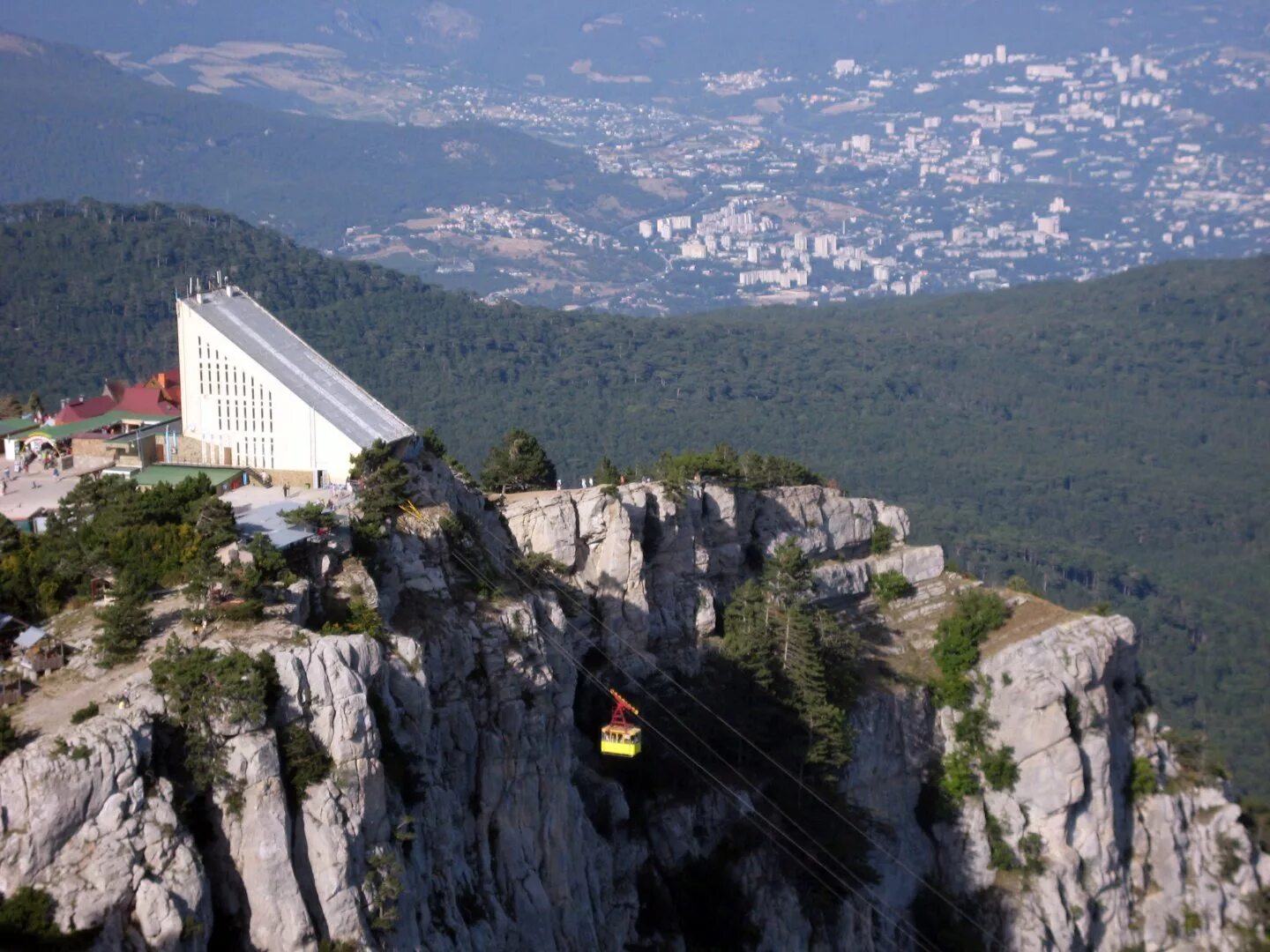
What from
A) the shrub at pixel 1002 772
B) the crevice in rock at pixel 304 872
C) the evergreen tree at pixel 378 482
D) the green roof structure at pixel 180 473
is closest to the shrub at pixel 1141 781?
the shrub at pixel 1002 772

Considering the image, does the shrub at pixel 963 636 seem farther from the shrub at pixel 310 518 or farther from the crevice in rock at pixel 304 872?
the crevice in rock at pixel 304 872

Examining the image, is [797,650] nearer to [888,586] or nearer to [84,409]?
[888,586]

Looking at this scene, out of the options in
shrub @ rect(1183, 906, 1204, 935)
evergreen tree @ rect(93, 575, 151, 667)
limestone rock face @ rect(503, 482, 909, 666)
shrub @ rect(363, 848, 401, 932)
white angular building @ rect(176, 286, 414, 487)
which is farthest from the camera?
shrub @ rect(1183, 906, 1204, 935)

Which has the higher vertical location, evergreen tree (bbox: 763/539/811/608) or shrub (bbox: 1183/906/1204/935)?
evergreen tree (bbox: 763/539/811/608)

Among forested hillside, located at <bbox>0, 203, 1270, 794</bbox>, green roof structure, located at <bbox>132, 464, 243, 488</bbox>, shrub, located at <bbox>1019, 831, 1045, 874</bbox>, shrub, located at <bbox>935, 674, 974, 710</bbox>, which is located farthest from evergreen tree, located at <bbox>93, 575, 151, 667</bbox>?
forested hillside, located at <bbox>0, 203, 1270, 794</bbox>

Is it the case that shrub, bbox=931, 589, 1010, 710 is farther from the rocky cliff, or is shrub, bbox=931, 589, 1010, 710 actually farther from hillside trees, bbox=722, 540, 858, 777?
hillside trees, bbox=722, 540, 858, 777

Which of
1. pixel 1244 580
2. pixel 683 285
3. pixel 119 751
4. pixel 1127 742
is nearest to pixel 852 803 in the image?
pixel 1127 742

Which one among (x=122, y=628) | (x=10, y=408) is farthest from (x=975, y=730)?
(x=122, y=628)

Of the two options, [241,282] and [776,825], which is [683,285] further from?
[776,825]
